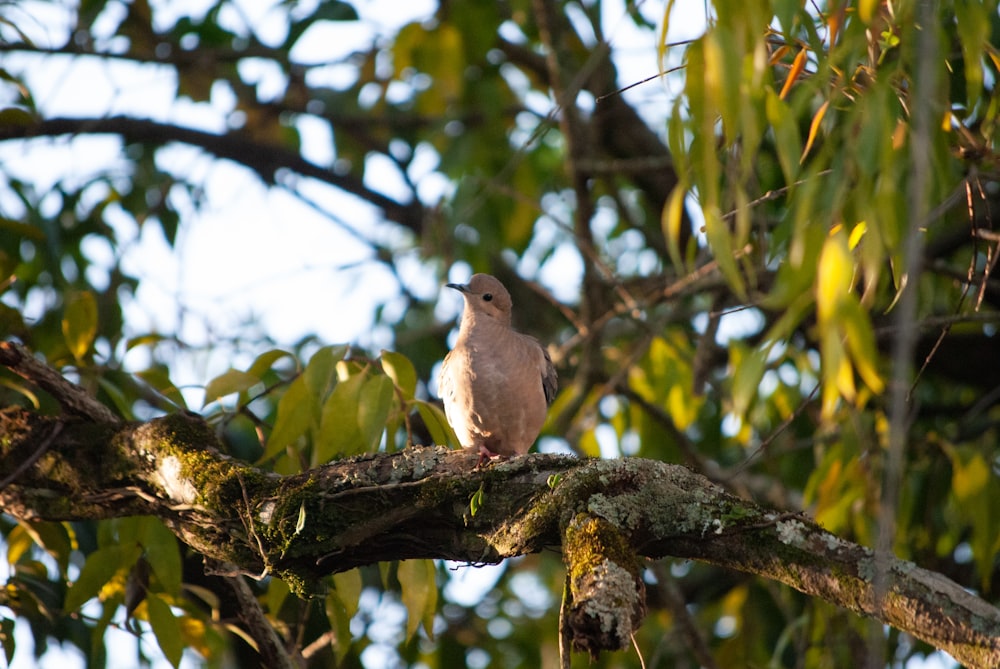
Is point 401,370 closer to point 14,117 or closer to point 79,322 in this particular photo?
point 79,322

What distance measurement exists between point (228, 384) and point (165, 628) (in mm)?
877

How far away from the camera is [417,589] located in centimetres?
355

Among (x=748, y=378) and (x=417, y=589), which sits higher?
(x=748, y=378)

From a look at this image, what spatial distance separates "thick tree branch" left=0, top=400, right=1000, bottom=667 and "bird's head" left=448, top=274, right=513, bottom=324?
1.90m

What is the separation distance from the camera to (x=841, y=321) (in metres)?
1.75

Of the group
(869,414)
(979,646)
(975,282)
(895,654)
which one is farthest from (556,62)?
(979,646)

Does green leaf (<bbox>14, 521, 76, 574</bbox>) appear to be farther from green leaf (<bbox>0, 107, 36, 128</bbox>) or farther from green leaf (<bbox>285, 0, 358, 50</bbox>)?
green leaf (<bbox>285, 0, 358, 50</bbox>)

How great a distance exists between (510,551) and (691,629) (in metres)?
2.52

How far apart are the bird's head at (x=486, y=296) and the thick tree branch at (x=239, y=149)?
2169 millimetres

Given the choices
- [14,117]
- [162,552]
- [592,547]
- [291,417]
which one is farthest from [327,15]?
[592,547]

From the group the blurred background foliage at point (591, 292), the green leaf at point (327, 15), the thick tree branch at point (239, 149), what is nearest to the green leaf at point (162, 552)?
the blurred background foliage at point (591, 292)

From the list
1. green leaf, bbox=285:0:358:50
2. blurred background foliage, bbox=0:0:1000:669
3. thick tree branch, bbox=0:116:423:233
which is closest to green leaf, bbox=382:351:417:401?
blurred background foliage, bbox=0:0:1000:669

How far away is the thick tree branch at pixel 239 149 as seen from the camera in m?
6.23

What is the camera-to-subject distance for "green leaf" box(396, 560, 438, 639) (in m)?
3.51
